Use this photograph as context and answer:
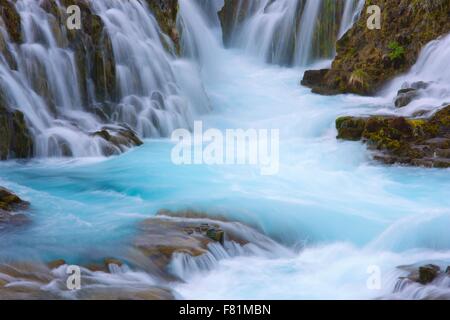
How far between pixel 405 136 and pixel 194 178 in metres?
4.20

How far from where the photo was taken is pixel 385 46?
17391mm

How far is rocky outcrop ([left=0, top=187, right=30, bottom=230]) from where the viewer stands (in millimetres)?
8774

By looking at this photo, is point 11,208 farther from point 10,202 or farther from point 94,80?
point 94,80

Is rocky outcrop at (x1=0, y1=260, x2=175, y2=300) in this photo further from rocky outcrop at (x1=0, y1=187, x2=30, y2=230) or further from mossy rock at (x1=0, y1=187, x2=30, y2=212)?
mossy rock at (x1=0, y1=187, x2=30, y2=212)

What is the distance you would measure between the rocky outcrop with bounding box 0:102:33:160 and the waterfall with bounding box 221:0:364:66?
10546 millimetres

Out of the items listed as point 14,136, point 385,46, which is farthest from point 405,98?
point 14,136

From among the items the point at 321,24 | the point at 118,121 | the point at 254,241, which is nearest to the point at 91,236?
the point at 254,241

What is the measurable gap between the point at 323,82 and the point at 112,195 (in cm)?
934

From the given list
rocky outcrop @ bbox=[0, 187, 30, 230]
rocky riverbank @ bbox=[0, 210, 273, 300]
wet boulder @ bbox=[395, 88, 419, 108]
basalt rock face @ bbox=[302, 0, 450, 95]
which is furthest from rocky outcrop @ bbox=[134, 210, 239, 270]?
basalt rock face @ bbox=[302, 0, 450, 95]

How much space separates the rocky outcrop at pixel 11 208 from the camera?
28.8ft

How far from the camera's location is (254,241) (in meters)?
8.55

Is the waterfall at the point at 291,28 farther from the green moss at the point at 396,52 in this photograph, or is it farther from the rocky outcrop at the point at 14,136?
the rocky outcrop at the point at 14,136

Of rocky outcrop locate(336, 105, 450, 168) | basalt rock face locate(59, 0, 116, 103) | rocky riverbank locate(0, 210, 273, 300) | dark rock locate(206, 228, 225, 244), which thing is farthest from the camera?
basalt rock face locate(59, 0, 116, 103)

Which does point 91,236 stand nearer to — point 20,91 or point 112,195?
point 112,195
